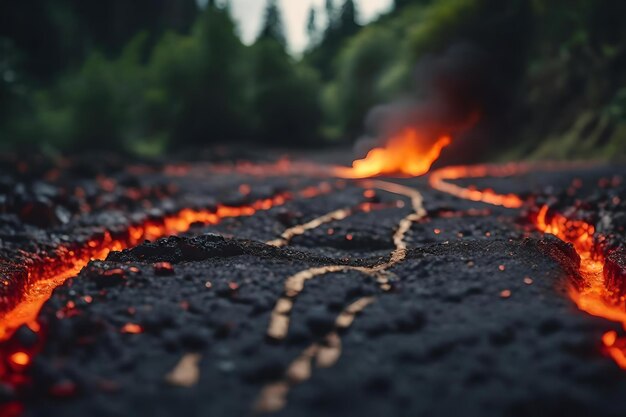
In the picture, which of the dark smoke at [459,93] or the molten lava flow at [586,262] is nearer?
the molten lava flow at [586,262]

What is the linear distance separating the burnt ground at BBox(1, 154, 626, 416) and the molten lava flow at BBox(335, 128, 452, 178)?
23.7ft

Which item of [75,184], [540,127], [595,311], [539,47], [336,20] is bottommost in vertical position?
[75,184]

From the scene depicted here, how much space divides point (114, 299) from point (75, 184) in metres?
6.54

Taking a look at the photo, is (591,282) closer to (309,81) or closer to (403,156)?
(403,156)

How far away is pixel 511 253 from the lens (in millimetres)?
3877

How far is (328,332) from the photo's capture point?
2742mm

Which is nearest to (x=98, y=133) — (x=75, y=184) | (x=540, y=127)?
(x=75, y=184)

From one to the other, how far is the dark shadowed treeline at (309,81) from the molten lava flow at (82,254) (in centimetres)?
833

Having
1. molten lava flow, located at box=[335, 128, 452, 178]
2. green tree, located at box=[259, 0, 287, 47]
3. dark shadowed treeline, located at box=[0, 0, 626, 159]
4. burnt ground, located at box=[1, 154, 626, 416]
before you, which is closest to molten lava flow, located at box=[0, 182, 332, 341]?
burnt ground, located at box=[1, 154, 626, 416]

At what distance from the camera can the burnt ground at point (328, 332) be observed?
219cm

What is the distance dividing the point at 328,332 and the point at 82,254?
360 cm

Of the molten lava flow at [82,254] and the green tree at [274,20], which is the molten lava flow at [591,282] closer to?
the molten lava flow at [82,254]

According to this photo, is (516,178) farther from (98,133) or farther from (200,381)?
(98,133)

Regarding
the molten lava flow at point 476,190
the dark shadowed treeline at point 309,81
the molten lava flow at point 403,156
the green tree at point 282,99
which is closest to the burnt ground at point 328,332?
the molten lava flow at point 476,190
